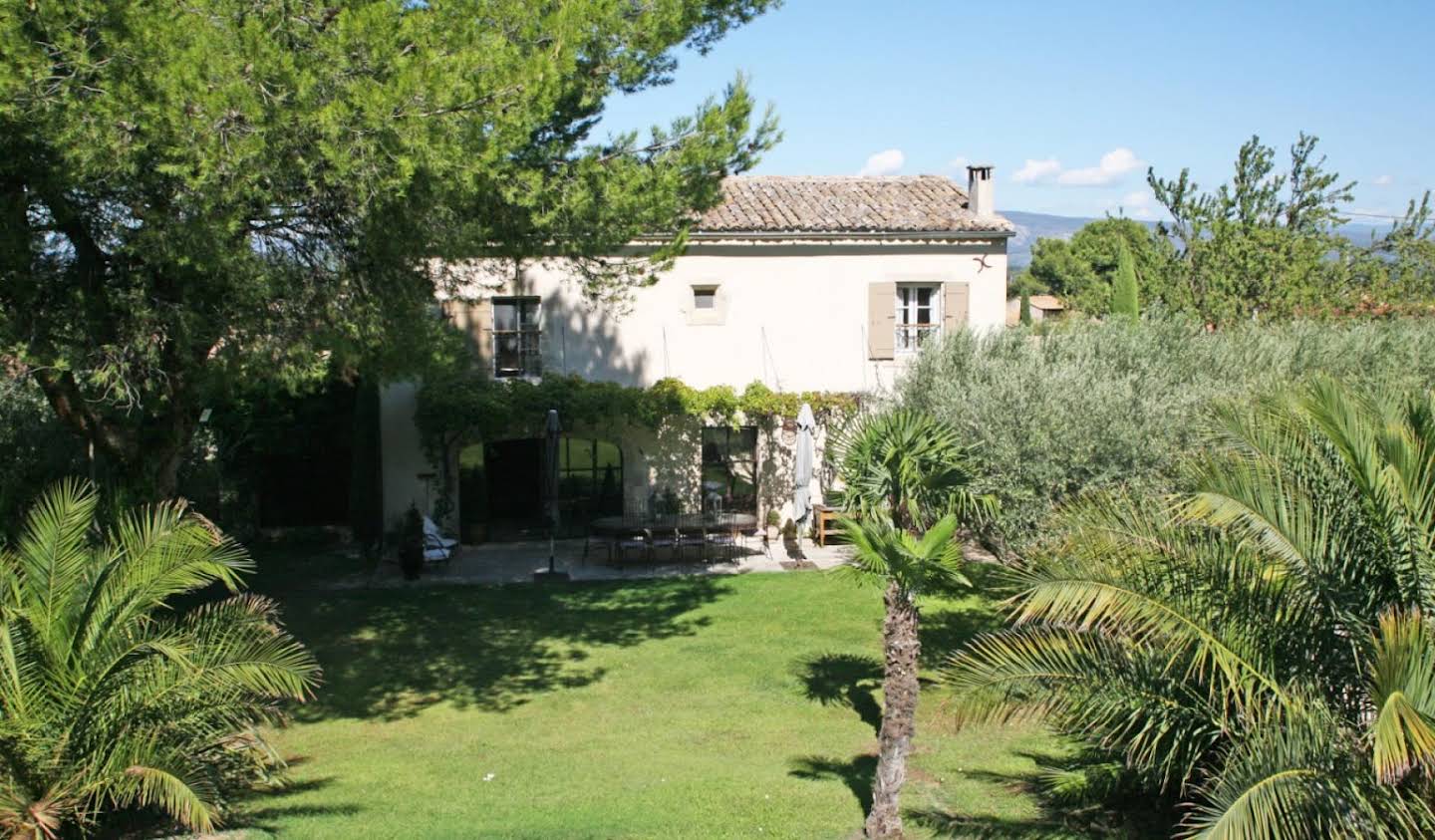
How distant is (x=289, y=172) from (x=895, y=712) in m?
6.72

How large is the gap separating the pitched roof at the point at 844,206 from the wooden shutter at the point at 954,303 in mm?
1044

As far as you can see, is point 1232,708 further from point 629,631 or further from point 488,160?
point 629,631

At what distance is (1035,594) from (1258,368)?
10.1 metres

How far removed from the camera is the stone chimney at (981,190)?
21047mm

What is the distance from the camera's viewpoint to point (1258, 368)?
14.7 metres

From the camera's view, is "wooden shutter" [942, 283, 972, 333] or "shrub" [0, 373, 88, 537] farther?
"wooden shutter" [942, 283, 972, 333]

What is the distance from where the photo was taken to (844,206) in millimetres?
21078

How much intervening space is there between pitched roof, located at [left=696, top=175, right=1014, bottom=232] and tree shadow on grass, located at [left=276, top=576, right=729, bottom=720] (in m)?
6.51

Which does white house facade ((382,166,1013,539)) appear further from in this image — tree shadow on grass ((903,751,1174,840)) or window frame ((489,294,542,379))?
tree shadow on grass ((903,751,1174,840))

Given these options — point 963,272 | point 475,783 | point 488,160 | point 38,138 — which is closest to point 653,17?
point 488,160

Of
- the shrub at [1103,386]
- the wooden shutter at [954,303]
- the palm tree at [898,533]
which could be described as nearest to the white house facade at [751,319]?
the wooden shutter at [954,303]

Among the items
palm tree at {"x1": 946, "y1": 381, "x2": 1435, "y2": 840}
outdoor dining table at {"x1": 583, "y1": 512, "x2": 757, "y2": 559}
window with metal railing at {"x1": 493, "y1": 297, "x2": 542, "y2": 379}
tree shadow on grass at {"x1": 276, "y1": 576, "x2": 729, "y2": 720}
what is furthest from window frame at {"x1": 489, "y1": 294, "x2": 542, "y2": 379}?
palm tree at {"x1": 946, "y1": 381, "x2": 1435, "y2": 840}

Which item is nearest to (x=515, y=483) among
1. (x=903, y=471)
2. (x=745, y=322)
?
(x=745, y=322)

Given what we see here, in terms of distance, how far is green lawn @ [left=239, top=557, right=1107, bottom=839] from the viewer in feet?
28.3
